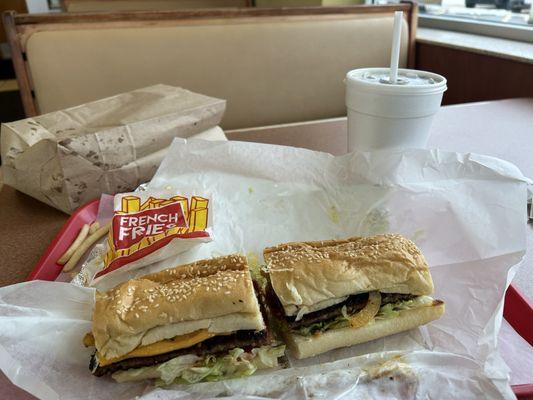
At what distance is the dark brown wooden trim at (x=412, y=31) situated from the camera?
2771 mm

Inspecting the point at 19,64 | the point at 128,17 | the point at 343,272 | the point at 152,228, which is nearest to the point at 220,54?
the point at 128,17

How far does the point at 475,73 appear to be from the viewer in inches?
99.7

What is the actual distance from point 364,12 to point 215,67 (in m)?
1.00

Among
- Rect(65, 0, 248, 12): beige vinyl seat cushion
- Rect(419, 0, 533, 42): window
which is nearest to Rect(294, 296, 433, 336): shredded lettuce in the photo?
Rect(419, 0, 533, 42): window

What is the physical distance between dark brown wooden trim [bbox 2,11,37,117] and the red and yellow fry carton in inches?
56.5

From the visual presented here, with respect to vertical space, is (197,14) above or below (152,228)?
above

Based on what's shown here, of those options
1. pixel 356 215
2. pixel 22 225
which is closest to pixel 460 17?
pixel 356 215

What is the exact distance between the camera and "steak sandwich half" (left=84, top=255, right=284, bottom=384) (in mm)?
848

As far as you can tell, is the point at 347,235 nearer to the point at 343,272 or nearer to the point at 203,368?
the point at 343,272

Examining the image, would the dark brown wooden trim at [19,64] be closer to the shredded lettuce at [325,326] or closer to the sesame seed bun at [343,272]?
the sesame seed bun at [343,272]

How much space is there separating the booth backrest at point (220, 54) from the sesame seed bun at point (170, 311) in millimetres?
1832

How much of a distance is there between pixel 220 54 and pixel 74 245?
174 cm

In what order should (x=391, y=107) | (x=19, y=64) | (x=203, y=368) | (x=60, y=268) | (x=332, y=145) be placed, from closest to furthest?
(x=203, y=368) → (x=60, y=268) → (x=391, y=107) → (x=332, y=145) → (x=19, y=64)

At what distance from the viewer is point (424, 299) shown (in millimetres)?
978
